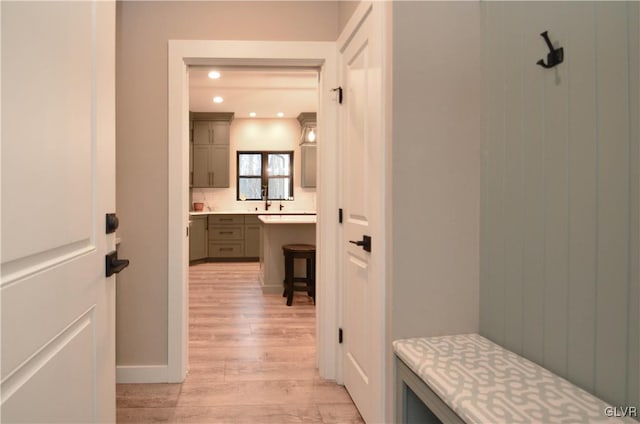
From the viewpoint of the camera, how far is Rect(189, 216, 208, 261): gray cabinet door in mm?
7588

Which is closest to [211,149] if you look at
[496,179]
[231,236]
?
[231,236]

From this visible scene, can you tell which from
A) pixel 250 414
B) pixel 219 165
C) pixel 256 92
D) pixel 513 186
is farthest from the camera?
pixel 219 165

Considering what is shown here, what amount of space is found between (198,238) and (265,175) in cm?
190

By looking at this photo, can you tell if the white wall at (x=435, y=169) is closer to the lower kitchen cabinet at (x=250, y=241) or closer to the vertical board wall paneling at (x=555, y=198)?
the vertical board wall paneling at (x=555, y=198)

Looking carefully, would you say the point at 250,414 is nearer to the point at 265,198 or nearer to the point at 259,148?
the point at 265,198

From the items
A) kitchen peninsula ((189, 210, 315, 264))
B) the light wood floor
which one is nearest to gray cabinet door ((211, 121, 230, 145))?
kitchen peninsula ((189, 210, 315, 264))

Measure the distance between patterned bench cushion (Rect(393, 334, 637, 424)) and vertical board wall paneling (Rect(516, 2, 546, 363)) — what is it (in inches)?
5.2

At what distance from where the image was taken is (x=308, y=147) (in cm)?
812

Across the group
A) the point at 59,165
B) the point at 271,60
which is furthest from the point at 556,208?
the point at 271,60

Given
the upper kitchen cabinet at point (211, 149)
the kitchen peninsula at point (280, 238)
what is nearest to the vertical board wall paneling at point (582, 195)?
the kitchen peninsula at point (280, 238)

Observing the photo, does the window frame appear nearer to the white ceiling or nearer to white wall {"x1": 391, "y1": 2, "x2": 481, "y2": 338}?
the white ceiling

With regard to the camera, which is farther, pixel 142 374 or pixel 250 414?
pixel 142 374

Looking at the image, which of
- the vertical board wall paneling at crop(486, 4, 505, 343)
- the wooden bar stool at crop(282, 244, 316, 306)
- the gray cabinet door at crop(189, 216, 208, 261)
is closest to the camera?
the vertical board wall paneling at crop(486, 4, 505, 343)

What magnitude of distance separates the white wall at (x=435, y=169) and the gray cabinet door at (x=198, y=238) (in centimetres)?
637
